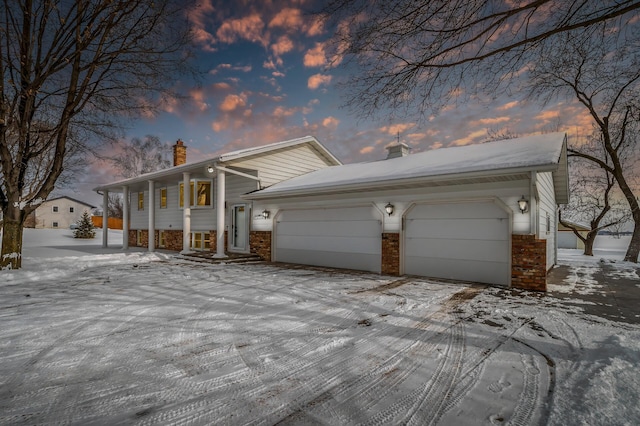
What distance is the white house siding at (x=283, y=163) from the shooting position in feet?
39.3

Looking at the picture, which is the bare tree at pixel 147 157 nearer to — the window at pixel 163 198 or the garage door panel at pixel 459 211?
the window at pixel 163 198

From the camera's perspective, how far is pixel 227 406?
217cm

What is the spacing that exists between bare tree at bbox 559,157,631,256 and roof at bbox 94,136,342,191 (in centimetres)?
1463

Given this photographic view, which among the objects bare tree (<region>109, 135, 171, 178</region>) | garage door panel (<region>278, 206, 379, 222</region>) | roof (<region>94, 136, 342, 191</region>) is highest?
bare tree (<region>109, 135, 171, 178</region>)

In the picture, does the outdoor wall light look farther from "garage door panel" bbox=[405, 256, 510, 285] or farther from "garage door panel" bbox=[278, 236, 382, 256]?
"garage door panel" bbox=[405, 256, 510, 285]

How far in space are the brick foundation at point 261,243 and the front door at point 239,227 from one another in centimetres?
47

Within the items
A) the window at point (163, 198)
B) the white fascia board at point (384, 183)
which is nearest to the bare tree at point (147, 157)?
the window at point (163, 198)

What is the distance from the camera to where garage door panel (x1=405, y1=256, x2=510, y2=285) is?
7.00m

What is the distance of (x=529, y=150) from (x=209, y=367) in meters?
8.21

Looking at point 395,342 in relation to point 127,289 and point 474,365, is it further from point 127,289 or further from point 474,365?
point 127,289

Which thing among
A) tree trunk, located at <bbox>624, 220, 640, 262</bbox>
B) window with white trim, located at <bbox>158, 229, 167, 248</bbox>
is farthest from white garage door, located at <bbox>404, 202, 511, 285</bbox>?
window with white trim, located at <bbox>158, 229, 167, 248</bbox>

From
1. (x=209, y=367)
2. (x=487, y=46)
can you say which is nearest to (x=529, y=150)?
(x=487, y=46)

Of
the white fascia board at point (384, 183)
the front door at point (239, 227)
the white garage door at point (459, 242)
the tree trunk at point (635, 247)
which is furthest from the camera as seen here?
the tree trunk at point (635, 247)

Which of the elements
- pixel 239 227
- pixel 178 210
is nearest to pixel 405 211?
pixel 239 227
